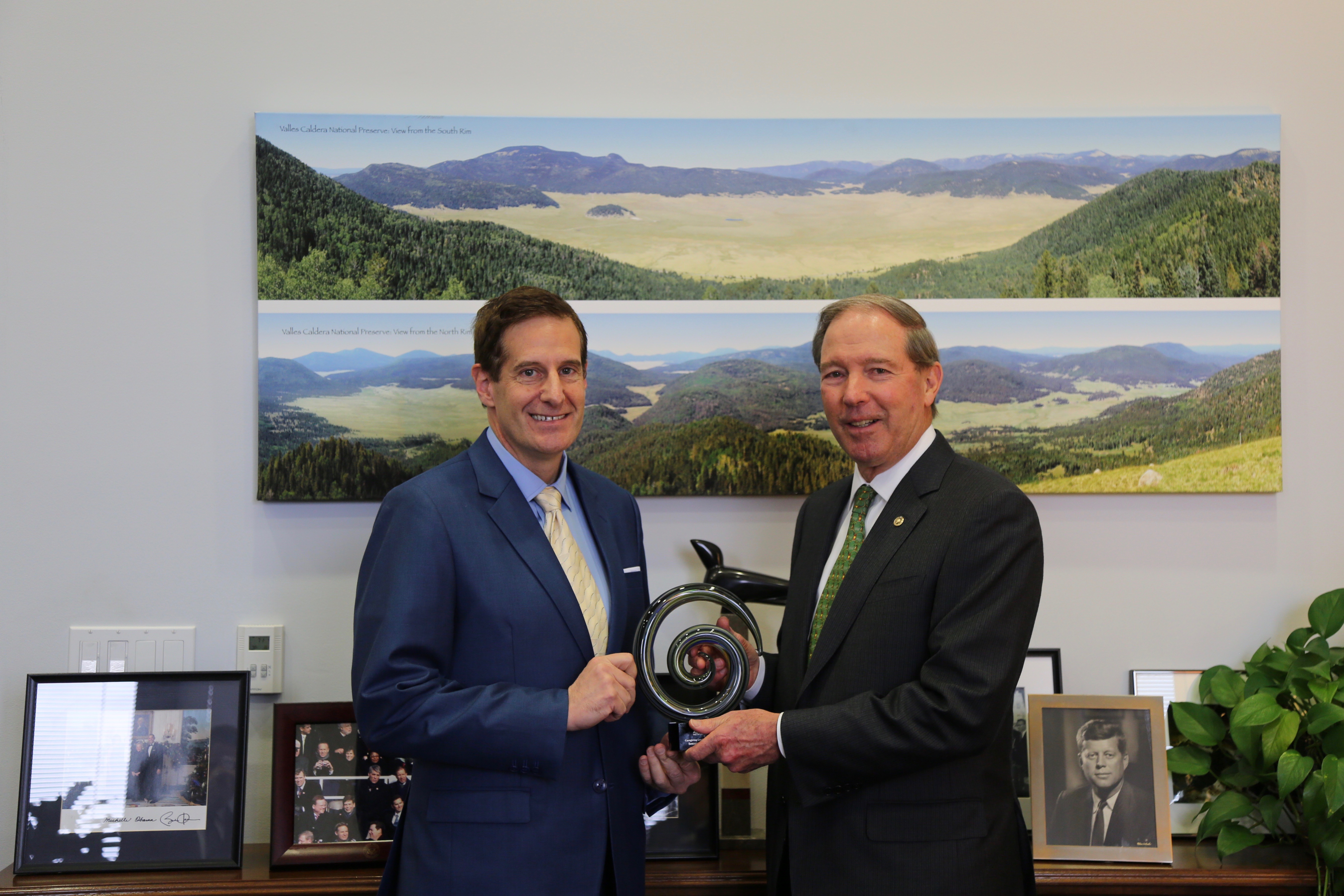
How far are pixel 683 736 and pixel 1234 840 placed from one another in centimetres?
138

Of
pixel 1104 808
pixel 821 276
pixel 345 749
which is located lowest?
pixel 1104 808

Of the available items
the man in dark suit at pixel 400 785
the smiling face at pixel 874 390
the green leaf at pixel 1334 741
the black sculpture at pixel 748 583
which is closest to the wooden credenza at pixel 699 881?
the man in dark suit at pixel 400 785

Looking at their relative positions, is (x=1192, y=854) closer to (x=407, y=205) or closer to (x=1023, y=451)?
(x=1023, y=451)

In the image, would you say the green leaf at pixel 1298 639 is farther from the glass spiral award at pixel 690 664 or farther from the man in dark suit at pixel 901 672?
the glass spiral award at pixel 690 664

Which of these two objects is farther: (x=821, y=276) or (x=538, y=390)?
(x=821, y=276)

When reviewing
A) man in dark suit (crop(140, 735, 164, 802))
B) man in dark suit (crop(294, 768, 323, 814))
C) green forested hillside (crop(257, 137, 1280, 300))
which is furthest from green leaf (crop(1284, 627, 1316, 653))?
man in dark suit (crop(140, 735, 164, 802))

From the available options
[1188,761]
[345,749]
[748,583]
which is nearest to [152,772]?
[345,749]

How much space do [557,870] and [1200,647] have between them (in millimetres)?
1786

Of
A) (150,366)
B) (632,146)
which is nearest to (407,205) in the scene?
(632,146)

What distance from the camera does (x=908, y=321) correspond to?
181 centimetres

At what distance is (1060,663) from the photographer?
2.32 metres

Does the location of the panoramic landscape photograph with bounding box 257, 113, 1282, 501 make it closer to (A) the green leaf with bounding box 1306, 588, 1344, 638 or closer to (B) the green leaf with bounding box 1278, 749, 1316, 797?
(A) the green leaf with bounding box 1306, 588, 1344, 638

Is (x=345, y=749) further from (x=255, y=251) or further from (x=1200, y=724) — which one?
(x=1200, y=724)

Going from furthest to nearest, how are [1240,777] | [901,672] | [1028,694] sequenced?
[1028,694], [1240,777], [901,672]
